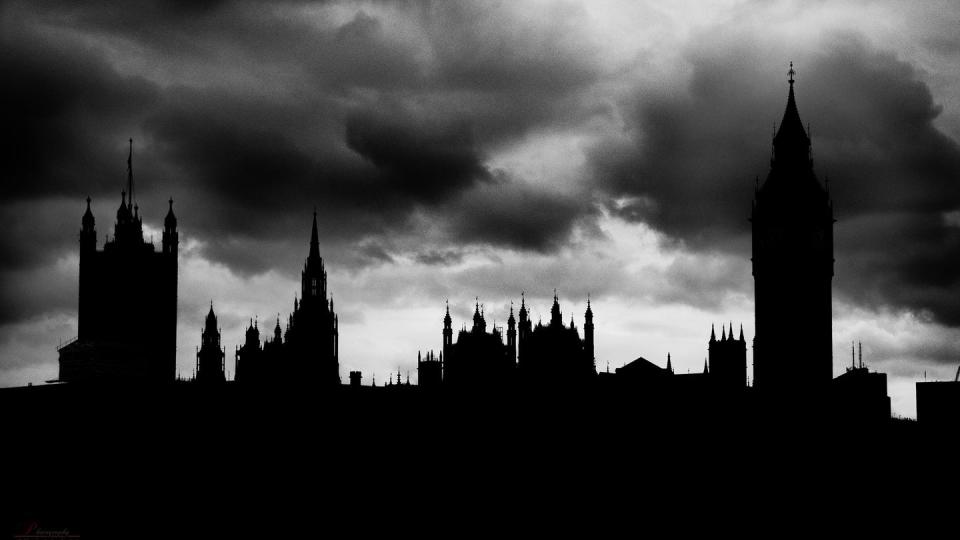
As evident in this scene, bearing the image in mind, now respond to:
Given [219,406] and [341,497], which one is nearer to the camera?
[341,497]

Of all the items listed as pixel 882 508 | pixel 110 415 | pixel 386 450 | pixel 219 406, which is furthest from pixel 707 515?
pixel 110 415

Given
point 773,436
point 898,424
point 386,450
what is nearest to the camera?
point 386,450

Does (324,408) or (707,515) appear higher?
(324,408)

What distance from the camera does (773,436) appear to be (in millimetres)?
181750

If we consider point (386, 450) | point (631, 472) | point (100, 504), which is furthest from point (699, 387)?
point (100, 504)

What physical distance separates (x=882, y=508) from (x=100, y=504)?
86.4m

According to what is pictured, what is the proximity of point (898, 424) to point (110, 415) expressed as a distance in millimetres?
99777

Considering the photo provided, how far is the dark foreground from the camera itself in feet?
506

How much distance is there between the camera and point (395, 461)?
16362 cm

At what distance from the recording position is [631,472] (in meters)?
171

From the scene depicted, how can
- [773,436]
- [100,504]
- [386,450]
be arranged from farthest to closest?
[773,436]
[386,450]
[100,504]

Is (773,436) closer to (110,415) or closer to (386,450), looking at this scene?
(386,450)

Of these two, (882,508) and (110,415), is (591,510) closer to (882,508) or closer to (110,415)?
(882,508)

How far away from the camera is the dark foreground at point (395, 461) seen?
15438 cm
